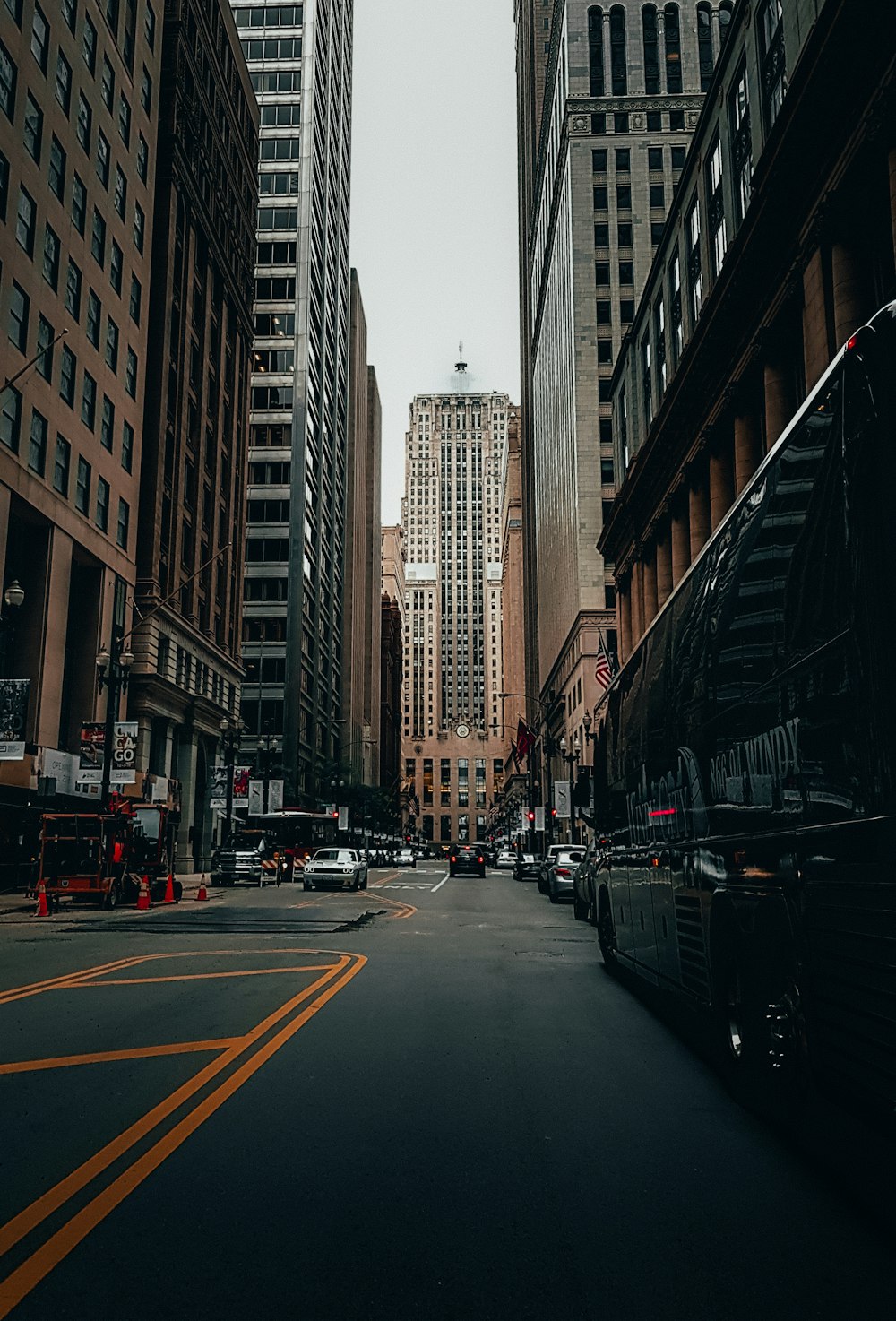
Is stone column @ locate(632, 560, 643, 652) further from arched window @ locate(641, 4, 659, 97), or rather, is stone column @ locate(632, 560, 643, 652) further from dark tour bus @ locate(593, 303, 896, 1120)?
dark tour bus @ locate(593, 303, 896, 1120)

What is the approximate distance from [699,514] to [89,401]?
25317mm

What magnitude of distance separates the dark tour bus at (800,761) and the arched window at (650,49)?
9123cm

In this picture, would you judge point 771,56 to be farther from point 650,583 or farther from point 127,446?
point 127,446

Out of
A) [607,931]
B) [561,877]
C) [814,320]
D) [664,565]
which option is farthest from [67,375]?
[607,931]

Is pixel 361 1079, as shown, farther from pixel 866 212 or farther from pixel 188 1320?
pixel 866 212

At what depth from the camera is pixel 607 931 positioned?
1489 cm


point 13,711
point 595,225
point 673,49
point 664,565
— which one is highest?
point 673,49

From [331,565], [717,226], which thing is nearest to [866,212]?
[717,226]

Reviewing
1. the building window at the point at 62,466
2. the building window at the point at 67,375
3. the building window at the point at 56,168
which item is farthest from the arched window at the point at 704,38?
the building window at the point at 62,466

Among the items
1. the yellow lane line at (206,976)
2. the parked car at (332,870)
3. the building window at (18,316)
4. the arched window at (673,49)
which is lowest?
the yellow lane line at (206,976)

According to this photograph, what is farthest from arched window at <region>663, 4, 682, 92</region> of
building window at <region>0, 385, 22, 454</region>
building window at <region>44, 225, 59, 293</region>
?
building window at <region>0, 385, 22, 454</region>

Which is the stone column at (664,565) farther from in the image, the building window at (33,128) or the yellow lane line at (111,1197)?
the yellow lane line at (111,1197)

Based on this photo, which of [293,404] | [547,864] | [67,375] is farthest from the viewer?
[293,404]

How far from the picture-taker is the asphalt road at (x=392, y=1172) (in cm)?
438
